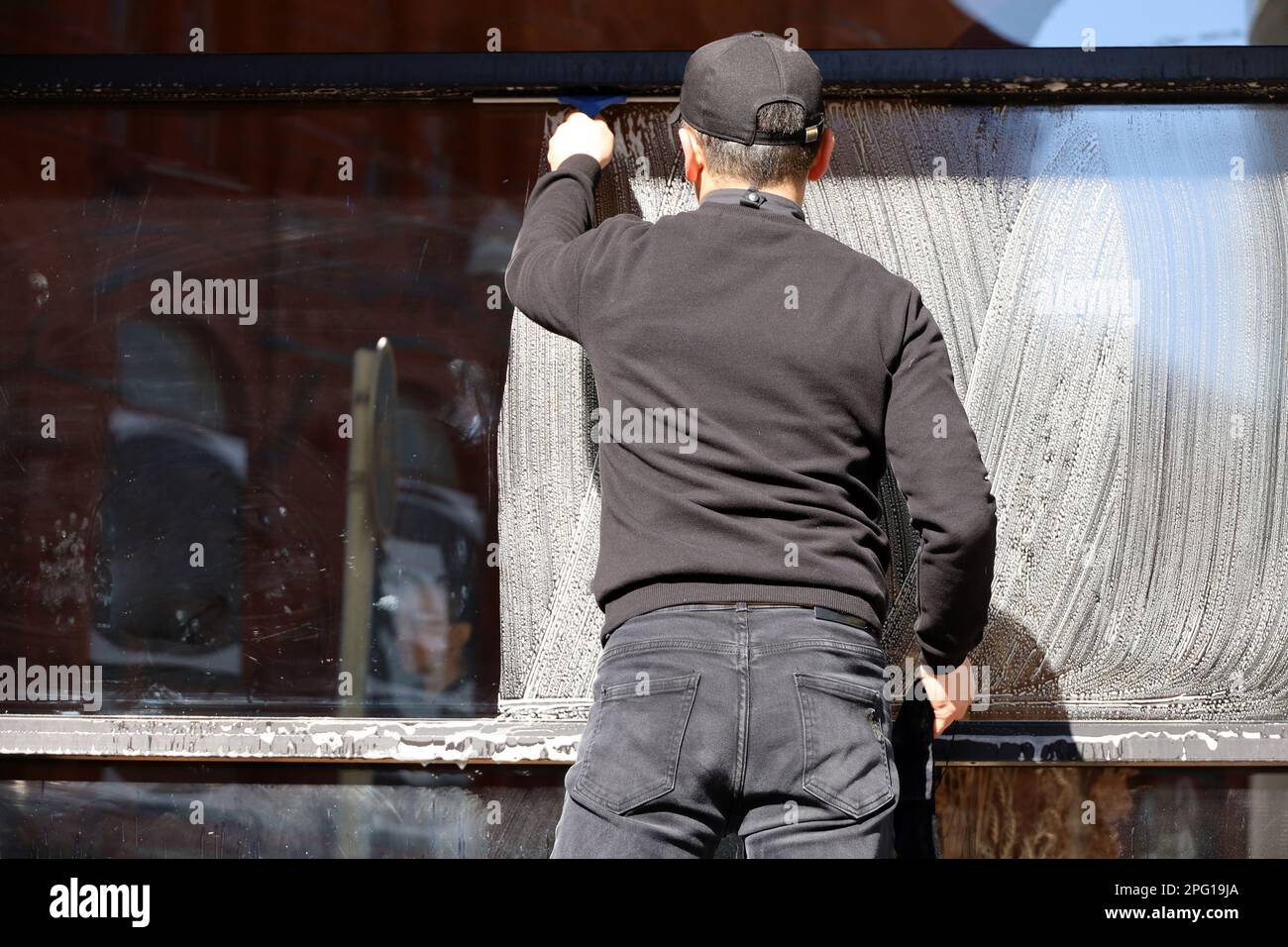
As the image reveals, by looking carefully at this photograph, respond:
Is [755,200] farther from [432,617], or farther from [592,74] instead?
[432,617]

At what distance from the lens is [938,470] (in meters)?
1.62

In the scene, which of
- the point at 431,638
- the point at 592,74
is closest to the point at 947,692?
the point at 431,638

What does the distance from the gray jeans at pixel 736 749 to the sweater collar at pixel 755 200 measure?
604mm

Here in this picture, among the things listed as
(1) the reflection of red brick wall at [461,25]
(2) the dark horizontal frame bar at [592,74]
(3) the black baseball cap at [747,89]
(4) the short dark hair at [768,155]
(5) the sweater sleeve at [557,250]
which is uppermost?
(1) the reflection of red brick wall at [461,25]

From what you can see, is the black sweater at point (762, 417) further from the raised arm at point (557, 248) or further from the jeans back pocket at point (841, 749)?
the jeans back pocket at point (841, 749)

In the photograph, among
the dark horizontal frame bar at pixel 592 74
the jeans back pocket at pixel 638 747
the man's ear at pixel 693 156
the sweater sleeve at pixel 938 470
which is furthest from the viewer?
the dark horizontal frame bar at pixel 592 74

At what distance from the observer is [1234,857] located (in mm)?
2334

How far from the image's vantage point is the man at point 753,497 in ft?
4.96

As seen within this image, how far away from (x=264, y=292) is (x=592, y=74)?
2.85 feet

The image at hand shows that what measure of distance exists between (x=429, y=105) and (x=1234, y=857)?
2.38m

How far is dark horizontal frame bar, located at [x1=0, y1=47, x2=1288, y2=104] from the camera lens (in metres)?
2.31

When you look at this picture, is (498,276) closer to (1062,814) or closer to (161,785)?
(161,785)

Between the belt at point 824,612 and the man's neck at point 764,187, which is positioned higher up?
the man's neck at point 764,187

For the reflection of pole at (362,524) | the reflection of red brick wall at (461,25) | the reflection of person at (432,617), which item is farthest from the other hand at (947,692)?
the reflection of red brick wall at (461,25)
